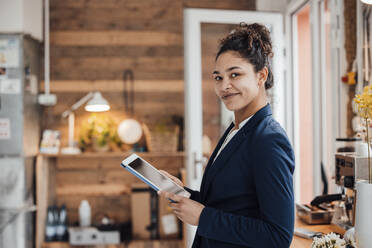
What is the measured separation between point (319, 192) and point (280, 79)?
0.94m

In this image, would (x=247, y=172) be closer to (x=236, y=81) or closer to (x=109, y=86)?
(x=236, y=81)

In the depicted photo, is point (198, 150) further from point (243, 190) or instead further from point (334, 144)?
point (243, 190)

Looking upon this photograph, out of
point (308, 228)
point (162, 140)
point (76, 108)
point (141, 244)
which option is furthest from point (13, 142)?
point (308, 228)

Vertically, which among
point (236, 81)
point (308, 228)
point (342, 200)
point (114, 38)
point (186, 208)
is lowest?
point (308, 228)

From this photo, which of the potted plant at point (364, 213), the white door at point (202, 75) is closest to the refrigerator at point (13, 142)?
→ the white door at point (202, 75)

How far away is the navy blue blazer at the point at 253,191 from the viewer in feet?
3.10

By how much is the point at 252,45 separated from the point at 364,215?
65 cm

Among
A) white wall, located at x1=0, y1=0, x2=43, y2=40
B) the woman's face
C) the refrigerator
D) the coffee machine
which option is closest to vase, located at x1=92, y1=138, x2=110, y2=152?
the refrigerator

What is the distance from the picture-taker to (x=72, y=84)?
3486 mm

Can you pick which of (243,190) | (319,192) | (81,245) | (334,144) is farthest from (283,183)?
(81,245)

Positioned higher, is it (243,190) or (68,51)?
(68,51)

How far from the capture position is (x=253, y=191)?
1019 millimetres

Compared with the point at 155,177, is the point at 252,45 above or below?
above

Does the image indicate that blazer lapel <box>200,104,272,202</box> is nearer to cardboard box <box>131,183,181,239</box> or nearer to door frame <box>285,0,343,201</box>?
door frame <box>285,0,343,201</box>
